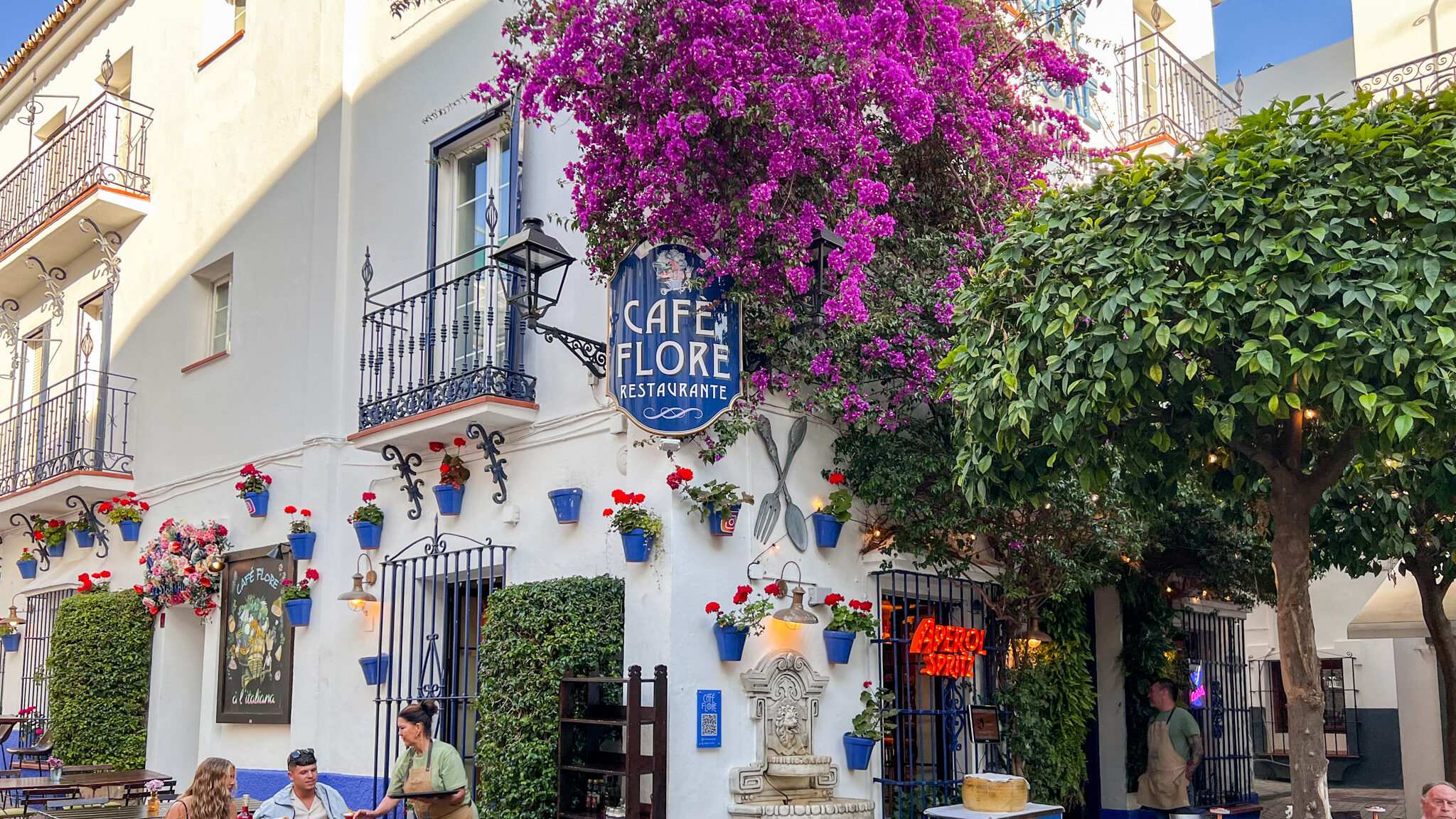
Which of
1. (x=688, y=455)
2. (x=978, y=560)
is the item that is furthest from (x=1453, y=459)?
(x=688, y=455)

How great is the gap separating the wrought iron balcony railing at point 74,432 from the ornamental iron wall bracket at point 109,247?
1.10m

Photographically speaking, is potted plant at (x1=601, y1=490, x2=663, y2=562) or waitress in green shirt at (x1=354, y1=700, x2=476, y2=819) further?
potted plant at (x1=601, y1=490, x2=663, y2=562)

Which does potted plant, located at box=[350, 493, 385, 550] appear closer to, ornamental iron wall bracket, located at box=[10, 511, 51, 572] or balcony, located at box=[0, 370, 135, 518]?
balcony, located at box=[0, 370, 135, 518]

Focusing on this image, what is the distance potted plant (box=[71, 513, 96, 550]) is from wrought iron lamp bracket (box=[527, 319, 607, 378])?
7.50m

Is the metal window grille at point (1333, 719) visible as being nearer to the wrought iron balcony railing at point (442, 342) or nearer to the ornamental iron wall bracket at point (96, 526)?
the wrought iron balcony railing at point (442, 342)

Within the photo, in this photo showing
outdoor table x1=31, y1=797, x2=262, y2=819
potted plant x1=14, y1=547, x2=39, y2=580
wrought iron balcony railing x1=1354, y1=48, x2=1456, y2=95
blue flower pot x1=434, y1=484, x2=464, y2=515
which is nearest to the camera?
outdoor table x1=31, y1=797, x2=262, y2=819

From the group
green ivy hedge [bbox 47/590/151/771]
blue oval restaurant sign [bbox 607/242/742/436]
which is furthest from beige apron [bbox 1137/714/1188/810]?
green ivy hedge [bbox 47/590/151/771]

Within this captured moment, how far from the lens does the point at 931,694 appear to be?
33.3 ft

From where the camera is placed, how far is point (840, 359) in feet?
28.0

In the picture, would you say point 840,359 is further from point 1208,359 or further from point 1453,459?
point 1453,459

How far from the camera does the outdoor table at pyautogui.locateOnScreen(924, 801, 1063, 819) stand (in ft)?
24.7

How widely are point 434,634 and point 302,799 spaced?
2462 millimetres

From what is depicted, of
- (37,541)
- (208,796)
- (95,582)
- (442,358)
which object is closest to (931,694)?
(442,358)

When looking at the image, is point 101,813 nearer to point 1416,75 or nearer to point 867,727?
point 867,727
